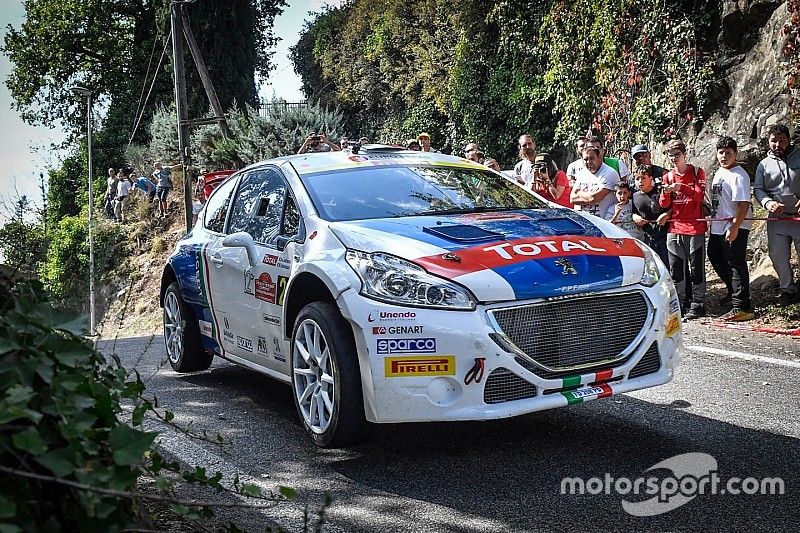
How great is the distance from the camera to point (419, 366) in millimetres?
5102

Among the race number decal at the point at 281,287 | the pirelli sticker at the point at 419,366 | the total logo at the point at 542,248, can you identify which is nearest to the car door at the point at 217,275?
the race number decal at the point at 281,287

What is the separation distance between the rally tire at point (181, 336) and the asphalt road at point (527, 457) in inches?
21.8

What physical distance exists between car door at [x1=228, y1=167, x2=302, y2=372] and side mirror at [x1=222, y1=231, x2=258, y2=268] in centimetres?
4

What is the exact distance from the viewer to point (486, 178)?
7.10m

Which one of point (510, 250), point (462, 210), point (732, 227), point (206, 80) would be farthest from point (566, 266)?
point (206, 80)

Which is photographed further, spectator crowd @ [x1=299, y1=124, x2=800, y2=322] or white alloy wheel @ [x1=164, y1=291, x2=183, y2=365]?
spectator crowd @ [x1=299, y1=124, x2=800, y2=322]

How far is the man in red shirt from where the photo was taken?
11.3 metres

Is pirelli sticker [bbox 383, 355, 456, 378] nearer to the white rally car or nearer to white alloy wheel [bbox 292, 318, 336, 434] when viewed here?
the white rally car

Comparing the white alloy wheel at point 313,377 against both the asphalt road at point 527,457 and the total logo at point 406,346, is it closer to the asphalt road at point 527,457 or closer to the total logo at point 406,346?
the asphalt road at point 527,457

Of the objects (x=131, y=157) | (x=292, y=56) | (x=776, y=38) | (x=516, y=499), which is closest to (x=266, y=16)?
(x=292, y=56)

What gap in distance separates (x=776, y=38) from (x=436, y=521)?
13.0 meters

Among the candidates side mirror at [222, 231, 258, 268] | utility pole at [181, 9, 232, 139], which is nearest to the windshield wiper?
side mirror at [222, 231, 258, 268]

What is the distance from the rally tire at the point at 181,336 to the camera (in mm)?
8172

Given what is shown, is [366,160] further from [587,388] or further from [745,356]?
[745,356]
